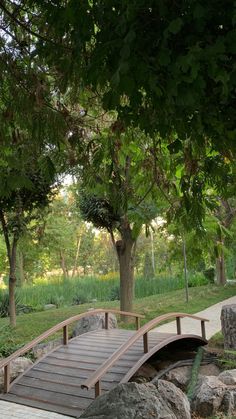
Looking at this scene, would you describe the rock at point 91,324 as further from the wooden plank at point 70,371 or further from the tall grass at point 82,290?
the tall grass at point 82,290

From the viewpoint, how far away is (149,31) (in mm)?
2072

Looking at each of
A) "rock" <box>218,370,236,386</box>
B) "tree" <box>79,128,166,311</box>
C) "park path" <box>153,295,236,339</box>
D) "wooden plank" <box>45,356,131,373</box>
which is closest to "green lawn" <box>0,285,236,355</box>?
"park path" <box>153,295,236,339</box>

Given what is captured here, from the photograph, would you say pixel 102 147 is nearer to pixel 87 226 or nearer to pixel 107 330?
pixel 107 330

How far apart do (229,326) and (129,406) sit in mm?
4760

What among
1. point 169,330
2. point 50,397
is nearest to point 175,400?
point 50,397

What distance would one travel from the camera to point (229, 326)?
27.7 feet

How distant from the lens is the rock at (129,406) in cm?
402

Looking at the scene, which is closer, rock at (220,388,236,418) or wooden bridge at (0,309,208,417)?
rock at (220,388,236,418)

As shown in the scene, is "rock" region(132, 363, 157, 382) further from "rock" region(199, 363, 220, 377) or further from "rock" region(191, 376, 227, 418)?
"rock" region(191, 376, 227, 418)

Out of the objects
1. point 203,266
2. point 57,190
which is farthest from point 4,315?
point 203,266

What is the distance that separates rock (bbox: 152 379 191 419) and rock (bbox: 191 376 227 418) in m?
0.74

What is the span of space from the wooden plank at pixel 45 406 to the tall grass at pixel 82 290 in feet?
32.3

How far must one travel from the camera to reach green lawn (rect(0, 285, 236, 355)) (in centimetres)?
987

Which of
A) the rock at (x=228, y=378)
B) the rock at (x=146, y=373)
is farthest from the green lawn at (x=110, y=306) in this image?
the rock at (x=228, y=378)
